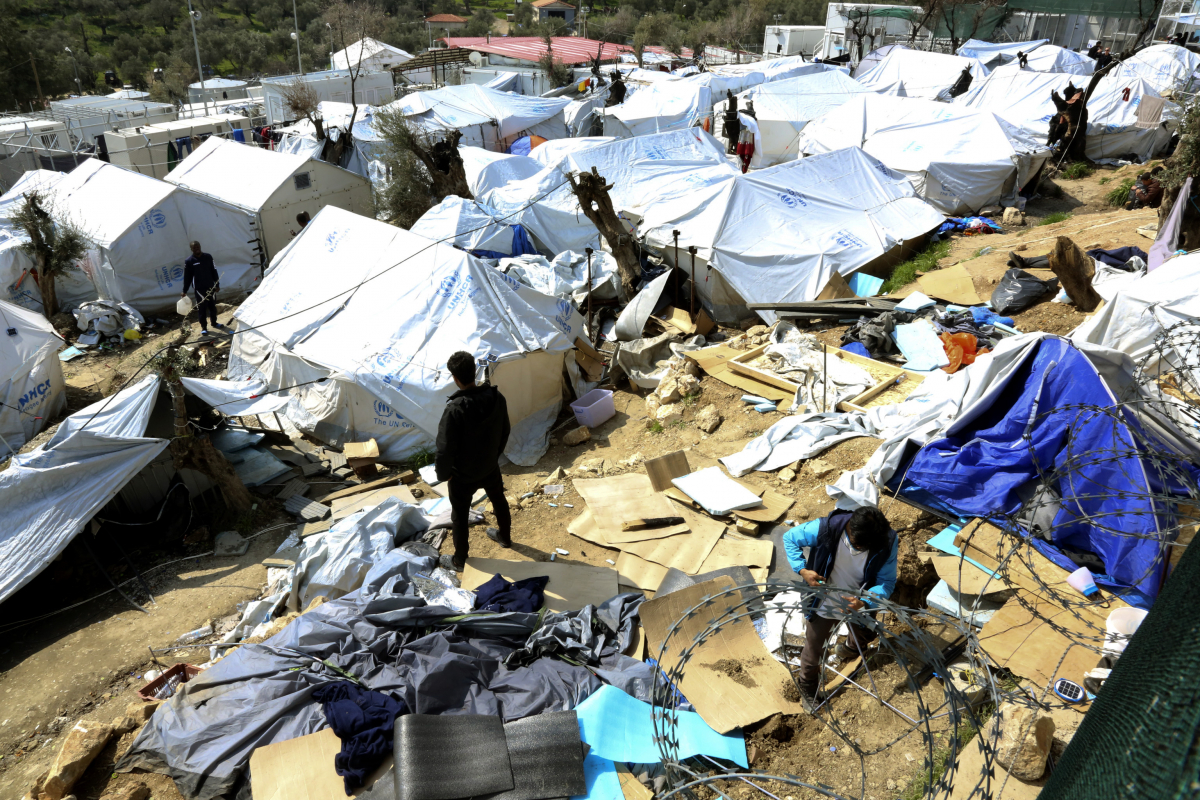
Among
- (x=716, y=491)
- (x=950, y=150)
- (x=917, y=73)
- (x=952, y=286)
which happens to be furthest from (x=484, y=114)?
(x=716, y=491)

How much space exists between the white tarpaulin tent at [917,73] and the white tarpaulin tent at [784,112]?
5.86 m

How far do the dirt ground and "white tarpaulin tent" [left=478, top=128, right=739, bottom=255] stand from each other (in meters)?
4.63

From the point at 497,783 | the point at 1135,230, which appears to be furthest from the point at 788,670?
the point at 1135,230

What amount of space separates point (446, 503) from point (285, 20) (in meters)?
57.8

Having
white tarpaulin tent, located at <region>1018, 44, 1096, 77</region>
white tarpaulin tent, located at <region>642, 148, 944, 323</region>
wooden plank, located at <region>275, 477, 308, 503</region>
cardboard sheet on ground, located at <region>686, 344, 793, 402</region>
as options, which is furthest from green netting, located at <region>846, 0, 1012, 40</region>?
wooden plank, located at <region>275, 477, 308, 503</region>

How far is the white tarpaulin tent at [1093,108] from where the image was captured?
1838cm

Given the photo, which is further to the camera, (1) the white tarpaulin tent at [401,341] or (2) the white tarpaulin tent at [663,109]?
(2) the white tarpaulin tent at [663,109]

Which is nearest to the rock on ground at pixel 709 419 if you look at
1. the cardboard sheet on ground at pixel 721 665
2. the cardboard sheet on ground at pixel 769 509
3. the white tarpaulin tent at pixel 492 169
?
the cardboard sheet on ground at pixel 769 509

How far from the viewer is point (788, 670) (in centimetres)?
455

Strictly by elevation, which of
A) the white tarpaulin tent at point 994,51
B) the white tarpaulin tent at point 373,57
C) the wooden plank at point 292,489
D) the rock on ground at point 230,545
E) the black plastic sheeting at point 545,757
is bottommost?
the rock on ground at point 230,545

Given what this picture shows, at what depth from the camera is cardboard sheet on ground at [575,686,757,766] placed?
4.07 m

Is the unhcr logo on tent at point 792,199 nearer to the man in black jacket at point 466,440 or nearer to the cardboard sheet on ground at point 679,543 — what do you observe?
the cardboard sheet on ground at point 679,543

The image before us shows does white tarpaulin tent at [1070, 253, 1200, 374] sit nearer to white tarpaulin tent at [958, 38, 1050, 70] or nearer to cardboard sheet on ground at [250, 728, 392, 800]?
cardboard sheet on ground at [250, 728, 392, 800]

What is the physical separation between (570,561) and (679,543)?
98 cm
